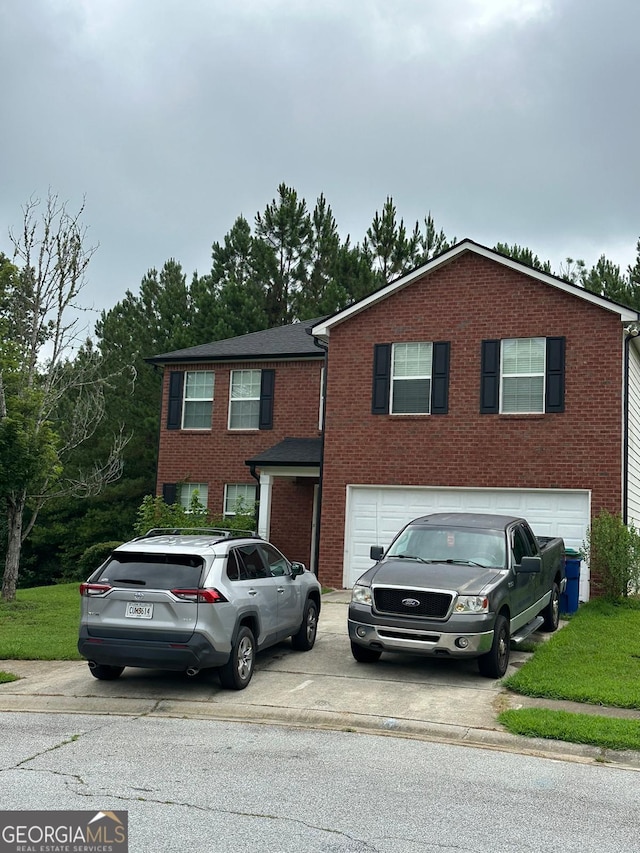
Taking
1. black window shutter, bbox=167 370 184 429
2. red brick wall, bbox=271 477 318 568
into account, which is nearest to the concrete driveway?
red brick wall, bbox=271 477 318 568

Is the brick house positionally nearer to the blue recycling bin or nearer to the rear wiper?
the blue recycling bin

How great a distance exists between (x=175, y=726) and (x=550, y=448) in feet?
35.7

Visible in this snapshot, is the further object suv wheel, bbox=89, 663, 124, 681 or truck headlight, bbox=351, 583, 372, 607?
truck headlight, bbox=351, 583, 372, 607

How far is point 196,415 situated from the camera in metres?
23.8

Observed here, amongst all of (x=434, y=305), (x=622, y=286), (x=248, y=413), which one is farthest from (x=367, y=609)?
(x=622, y=286)

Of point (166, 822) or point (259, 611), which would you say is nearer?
point (166, 822)

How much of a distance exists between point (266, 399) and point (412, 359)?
223 inches

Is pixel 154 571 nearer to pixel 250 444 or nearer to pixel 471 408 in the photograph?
pixel 471 408

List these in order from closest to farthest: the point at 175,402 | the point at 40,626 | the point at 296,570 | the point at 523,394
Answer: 1. the point at 296,570
2. the point at 40,626
3. the point at 523,394
4. the point at 175,402

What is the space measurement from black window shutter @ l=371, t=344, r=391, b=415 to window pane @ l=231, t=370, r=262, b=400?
539cm

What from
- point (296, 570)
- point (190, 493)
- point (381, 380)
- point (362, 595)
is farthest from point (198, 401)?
point (362, 595)

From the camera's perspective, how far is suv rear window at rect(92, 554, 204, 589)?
9.14 meters

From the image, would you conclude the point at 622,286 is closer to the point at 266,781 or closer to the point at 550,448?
the point at 550,448

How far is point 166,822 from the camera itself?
5.34 metres
